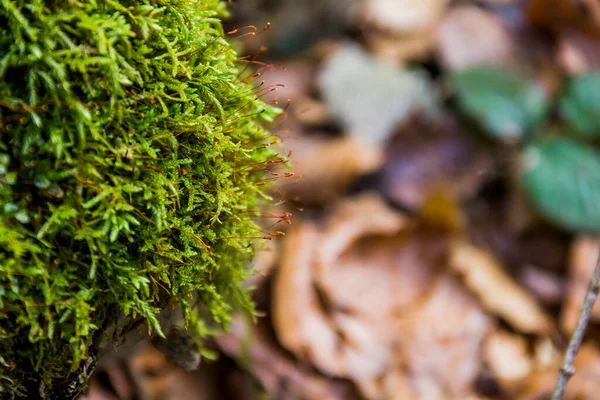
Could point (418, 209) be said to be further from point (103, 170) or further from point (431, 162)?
point (103, 170)

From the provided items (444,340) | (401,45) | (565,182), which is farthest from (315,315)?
(401,45)

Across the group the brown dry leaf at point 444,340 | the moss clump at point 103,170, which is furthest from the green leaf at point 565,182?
the moss clump at point 103,170

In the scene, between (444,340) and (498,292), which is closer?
(444,340)

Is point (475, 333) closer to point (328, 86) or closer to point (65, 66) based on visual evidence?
point (328, 86)

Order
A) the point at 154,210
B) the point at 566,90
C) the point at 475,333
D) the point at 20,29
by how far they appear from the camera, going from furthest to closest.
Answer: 1. the point at 566,90
2. the point at 475,333
3. the point at 154,210
4. the point at 20,29

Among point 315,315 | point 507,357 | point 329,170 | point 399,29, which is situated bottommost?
point 507,357

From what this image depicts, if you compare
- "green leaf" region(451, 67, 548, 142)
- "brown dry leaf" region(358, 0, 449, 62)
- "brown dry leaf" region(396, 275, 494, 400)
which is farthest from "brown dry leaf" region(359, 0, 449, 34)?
"brown dry leaf" region(396, 275, 494, 400)

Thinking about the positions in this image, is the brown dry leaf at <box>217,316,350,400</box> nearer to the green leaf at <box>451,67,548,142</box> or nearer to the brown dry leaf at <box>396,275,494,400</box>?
the brown dry leaf at <box>396,275,494,400</box>

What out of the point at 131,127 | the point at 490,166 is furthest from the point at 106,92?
the point at 490,166
